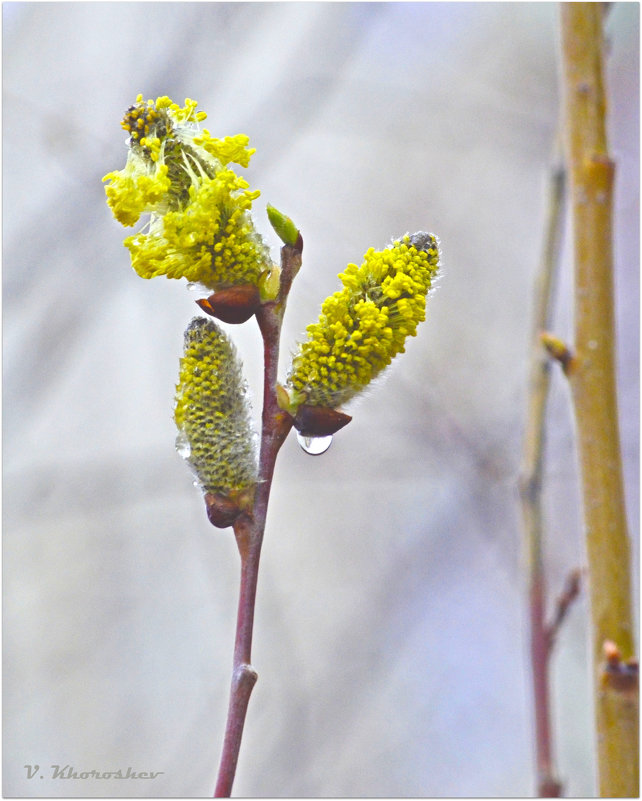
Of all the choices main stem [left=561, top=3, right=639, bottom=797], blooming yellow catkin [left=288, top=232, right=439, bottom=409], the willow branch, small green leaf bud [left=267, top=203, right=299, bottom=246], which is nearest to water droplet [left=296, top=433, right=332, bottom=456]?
blooming yellow catkin [left=288, top=232, right=439, bottom=409]

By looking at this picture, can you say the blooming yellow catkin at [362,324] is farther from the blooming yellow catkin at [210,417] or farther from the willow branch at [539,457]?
the willow branch at [539,457]

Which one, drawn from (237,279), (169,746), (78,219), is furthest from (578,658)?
(237,279)

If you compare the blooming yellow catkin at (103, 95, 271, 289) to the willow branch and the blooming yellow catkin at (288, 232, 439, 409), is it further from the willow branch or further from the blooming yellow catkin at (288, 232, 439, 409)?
the willow branch

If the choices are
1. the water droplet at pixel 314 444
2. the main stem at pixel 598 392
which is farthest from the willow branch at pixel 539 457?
the water droplet at pixel 314 444

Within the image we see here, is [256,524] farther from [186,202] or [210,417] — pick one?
[186,202]

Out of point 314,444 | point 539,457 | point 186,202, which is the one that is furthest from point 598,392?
point 186,202

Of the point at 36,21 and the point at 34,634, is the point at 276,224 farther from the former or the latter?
the point at 34,634
